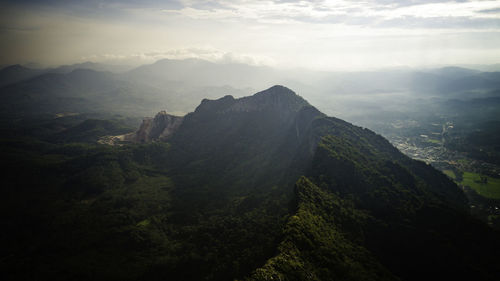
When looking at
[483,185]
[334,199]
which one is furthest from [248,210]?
[483,185]

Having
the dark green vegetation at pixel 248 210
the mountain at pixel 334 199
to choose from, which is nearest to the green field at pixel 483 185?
the mountain at pixel 334 199

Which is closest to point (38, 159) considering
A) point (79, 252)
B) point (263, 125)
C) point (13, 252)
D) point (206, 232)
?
point (13, 252)

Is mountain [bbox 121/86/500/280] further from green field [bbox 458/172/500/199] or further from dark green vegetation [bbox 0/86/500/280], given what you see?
green field [bbox 458/172/500/199]

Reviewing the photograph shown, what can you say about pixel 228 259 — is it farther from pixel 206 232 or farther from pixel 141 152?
pixel 141 152

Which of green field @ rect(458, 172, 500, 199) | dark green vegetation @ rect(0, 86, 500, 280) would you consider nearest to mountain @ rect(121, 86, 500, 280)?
dark green vegetation @ rect(0, 86, 500, 280)

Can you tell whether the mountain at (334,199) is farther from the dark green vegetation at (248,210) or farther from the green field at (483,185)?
the green field at (483,185)

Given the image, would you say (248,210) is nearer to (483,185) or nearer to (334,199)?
(334,199)
